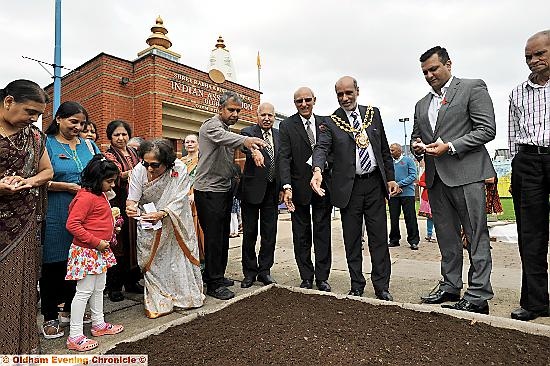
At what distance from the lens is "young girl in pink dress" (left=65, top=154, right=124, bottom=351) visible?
2.42 m

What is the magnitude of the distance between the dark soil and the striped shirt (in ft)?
4.64

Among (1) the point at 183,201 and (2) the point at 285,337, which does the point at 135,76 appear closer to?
(1) the point at 183,201

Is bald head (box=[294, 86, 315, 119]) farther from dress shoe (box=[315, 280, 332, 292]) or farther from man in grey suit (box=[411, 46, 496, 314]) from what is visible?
dress shoe (box=[315, 280, 332, 292])

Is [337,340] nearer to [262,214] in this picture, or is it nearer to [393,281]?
[262,214]

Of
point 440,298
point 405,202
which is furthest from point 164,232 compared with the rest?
point 405,202

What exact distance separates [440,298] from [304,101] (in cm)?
219

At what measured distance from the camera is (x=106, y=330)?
8.53 ft

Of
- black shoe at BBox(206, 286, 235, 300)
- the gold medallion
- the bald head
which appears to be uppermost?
the bald head

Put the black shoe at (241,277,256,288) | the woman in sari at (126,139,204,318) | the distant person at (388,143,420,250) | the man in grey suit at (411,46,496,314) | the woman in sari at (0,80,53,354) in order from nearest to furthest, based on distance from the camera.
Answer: the woman in sari at (0,80,53,354) < the man in grey suit at (411,46,496,314) < the woman in sari at (126,139,204,318) < the black shoe at (241,277,256,288) < the distant person at (388,143,420,250)

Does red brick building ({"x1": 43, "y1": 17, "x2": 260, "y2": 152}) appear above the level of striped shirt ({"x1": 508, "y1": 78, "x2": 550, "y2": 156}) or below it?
above

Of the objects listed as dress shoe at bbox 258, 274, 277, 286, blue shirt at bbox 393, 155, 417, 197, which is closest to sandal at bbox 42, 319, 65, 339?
dress shoe at bbox 258, 274, 277, 286

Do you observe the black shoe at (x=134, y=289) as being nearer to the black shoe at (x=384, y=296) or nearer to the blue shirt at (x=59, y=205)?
the blue shirt at (x=59, y=205)

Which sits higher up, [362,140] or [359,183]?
[362,140]

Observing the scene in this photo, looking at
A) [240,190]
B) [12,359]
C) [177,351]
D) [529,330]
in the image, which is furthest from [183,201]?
[529,330]
